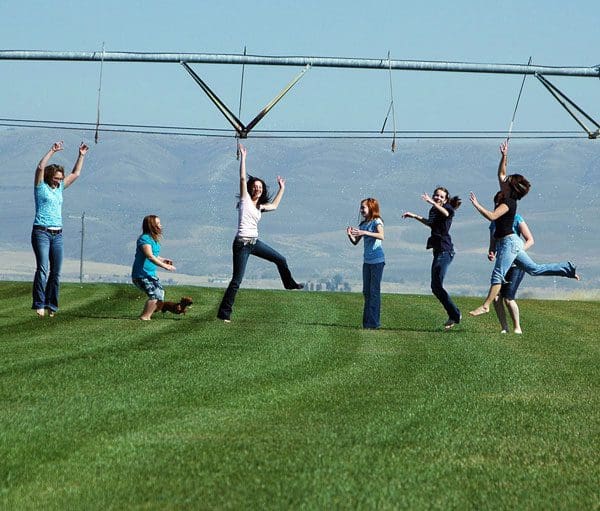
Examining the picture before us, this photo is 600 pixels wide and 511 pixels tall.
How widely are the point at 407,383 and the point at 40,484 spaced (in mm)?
5748

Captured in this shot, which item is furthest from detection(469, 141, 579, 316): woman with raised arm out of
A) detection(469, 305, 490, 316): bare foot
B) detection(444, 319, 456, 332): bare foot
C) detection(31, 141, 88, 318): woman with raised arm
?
detection(31, 141, 88, 318): woman with raised arm

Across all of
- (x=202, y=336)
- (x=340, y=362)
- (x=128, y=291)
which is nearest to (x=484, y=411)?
(x=340, y=362)

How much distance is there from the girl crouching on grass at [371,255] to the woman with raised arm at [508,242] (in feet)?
5.03

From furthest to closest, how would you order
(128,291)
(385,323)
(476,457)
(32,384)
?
(128,291) → (385,323) → (32,384) → (476,457)

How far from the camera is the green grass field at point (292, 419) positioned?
780cm

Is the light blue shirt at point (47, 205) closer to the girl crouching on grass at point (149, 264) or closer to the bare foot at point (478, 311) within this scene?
the girl crouching on grass at point (149, 264)

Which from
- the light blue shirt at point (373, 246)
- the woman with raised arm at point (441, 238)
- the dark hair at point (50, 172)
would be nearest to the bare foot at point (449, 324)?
the woman with raised arm at point (441, 238)

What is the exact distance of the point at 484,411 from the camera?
36.5 ft

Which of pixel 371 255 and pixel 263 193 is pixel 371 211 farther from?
pixel 263 193

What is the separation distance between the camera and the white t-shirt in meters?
20.4

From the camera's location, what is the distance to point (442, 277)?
20969 mm

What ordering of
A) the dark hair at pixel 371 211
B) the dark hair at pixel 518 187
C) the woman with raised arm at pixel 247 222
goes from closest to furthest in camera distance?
the dark hair at pixel 518 187 → the woman with raised arm at pixel 247 222 → the dark hair at pixel 371 211

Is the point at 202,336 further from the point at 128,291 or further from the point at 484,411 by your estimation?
the point at 128,291

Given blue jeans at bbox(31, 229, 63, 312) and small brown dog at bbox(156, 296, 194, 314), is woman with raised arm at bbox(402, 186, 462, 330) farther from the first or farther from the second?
blue jeans at bbox(31, 229, 63, 312)
